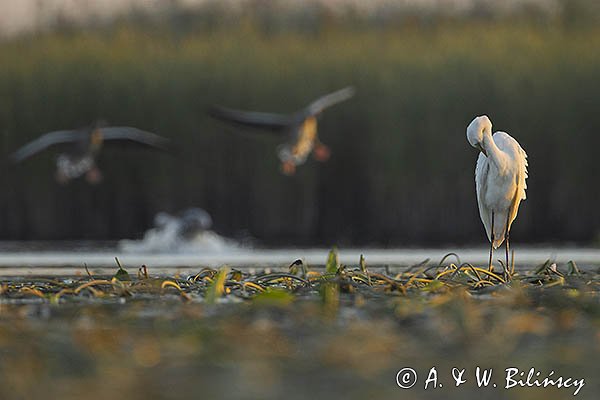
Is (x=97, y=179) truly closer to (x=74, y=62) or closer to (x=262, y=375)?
(x=74, y=62)

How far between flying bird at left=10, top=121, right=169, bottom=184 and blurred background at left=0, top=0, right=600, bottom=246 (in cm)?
35

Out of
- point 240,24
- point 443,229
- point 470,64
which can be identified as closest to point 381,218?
point 443,229

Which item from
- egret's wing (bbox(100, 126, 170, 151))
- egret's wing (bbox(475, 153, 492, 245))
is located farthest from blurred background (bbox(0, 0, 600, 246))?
egret's wing (bbox(475, 153, 492, 245))

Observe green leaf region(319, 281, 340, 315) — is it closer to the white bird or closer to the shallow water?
the white bird

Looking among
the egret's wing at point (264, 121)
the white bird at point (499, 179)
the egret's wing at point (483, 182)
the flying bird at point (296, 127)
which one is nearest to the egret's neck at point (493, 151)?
the white bird at point (499, 179)

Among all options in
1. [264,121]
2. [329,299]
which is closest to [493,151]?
[329,299]

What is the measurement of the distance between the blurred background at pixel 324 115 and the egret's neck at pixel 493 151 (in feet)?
23.5

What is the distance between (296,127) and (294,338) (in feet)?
34.9

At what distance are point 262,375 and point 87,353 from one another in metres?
0.49

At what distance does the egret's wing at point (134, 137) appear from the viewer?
14023mm

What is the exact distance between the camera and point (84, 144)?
1411 cm

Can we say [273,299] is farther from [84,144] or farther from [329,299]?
[84,144]

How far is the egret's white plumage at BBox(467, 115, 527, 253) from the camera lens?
6.47 m

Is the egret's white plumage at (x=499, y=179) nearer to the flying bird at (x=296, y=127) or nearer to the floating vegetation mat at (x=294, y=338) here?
the floating vegetation mat at (x=294, y=338)
